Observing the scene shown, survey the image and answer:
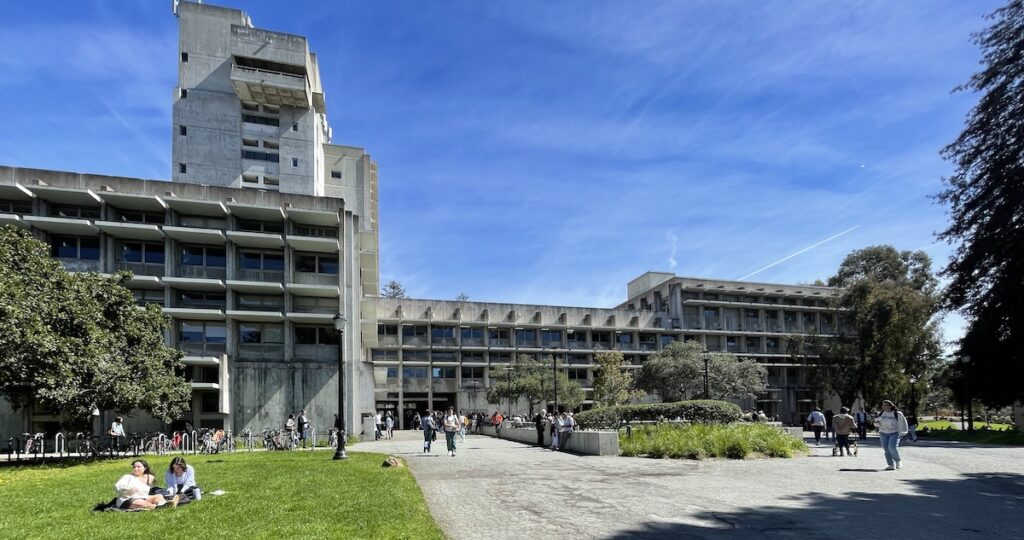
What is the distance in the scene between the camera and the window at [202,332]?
36.7 meters

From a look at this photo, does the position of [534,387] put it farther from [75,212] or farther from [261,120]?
[261,120]

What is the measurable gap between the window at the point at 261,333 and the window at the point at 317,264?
3.86 m

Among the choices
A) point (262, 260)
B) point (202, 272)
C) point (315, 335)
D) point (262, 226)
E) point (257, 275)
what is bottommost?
point (315, 335)

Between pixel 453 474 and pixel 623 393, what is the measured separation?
41.7 metres

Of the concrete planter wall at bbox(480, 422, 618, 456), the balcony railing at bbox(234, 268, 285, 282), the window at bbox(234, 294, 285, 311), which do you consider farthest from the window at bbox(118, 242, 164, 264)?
the concrete planter wall at bbox(480, 422, 618, 456)

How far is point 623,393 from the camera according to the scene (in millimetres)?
55000

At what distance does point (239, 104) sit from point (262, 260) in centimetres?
2791

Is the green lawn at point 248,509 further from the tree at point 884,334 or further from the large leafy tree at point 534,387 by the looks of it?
the tree at point 884,334

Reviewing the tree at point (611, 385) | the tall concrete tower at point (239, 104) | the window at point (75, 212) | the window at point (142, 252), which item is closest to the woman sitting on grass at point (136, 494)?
the window at point (142, 252)

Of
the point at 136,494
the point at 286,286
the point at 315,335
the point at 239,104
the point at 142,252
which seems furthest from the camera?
the point at 239,104

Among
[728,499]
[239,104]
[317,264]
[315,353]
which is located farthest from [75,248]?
[728,499]

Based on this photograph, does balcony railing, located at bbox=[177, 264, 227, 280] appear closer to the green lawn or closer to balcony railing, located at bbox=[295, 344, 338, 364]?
balcony railing, located at bbox=[295, 344, 338, 364]

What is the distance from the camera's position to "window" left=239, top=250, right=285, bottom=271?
38.5 meters

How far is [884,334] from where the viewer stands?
50.2 m
